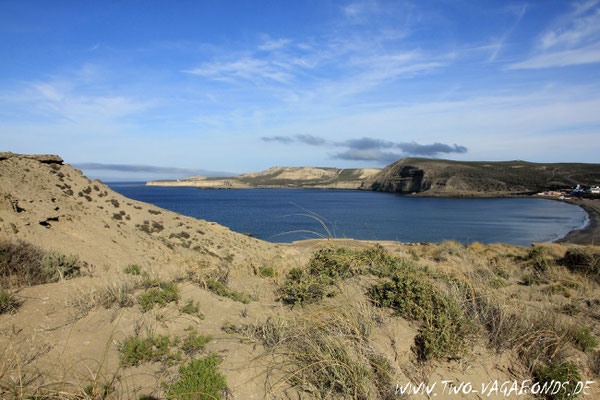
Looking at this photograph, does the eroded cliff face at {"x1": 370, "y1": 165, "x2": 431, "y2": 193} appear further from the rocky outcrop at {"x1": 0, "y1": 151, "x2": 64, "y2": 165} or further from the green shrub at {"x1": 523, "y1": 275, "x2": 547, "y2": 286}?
the rocky outcrop at {"x1": 0, "y1": 151, "x2": 64, "y2": 165}

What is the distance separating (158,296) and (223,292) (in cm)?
113

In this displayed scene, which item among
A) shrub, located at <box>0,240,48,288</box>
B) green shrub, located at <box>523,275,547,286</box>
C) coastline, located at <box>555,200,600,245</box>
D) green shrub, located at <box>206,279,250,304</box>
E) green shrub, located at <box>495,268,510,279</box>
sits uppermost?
shrub, located at <box>0,240,48,288</box>

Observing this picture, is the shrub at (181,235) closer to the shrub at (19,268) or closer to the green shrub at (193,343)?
the shrub at (19,268)

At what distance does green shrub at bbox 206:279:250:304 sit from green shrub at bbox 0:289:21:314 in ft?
8.95

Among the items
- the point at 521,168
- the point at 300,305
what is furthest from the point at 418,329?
the point at 521,168

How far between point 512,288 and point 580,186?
130 m

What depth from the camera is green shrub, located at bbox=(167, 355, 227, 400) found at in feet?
9.71

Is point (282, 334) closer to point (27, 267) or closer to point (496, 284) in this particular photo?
point (27, 267)

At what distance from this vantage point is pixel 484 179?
392 feet

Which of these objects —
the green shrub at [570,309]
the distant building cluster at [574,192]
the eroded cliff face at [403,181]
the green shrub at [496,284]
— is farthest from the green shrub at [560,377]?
the eroded cliff face at [403,181]

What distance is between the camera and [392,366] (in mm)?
3488

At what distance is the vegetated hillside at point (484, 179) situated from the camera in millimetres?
112625

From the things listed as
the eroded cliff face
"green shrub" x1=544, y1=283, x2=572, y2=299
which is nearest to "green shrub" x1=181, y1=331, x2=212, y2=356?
"green shrub" x1=544, y1=283, x2=572, y2=299

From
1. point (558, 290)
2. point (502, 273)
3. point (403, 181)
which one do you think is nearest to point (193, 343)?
point (558, 290)
